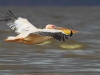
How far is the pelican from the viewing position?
40.7 ft

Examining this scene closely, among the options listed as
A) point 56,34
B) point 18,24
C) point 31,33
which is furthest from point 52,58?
point 56,34

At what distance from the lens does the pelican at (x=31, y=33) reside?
12.4 m

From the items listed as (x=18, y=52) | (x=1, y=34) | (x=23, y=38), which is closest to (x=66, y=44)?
(x=18, y=52)

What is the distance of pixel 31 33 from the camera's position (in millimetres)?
12883

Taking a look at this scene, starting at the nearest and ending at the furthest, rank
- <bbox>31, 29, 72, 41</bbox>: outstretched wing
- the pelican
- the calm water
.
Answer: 1. <bbox>31, 29, 72, 41</bbox>: outstretched wing
2. the pelican
3. the calm water

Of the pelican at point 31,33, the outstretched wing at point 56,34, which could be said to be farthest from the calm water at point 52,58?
the outstretched wing at point 56,34

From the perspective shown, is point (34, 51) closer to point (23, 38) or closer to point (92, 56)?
point (92, 56)

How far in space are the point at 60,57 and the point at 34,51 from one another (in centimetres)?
139

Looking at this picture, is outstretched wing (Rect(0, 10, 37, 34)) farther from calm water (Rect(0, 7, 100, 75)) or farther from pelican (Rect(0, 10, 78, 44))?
calm water (Rect(0, 7, 100, 75))

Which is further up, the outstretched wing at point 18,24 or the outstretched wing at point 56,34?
the outstretched wing at point 18,24

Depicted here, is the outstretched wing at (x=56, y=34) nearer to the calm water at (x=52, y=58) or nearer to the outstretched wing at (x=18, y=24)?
the calm water at (x=52, y=58)

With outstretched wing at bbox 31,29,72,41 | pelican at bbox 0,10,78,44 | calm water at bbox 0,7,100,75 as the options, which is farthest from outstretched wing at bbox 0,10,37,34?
outstretched wing at bbox 31,29,72,41

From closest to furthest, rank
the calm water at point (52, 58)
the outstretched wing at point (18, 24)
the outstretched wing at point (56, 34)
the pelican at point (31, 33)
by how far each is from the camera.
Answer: the outstretched wing at point (56, 34)
the pelican at point (31, 33)
the calm water at point (52, 58)
the outstretched wing at point (18, 24)

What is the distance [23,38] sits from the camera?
12.8 m
